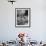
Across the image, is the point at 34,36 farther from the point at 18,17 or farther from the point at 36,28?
the point at 18,17

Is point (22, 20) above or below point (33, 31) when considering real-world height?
above

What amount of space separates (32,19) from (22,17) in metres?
0.40

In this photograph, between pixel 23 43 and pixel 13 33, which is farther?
pixel 13 33

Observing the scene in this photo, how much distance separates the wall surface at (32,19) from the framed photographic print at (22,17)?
118 millimetres

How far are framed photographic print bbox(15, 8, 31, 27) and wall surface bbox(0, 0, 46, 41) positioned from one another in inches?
4.6

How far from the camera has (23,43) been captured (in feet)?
12.0

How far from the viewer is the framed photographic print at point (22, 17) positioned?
17.5ft

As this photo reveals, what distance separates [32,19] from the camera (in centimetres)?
532

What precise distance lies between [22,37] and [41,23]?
2.00 metres

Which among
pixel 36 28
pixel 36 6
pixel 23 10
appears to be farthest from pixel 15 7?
pixel 36 28

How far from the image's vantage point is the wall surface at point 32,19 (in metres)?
5.31

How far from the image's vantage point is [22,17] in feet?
17.6

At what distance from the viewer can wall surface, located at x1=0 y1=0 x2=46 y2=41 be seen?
5.31 meters

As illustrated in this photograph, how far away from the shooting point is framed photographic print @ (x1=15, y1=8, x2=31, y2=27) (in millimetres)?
5336
